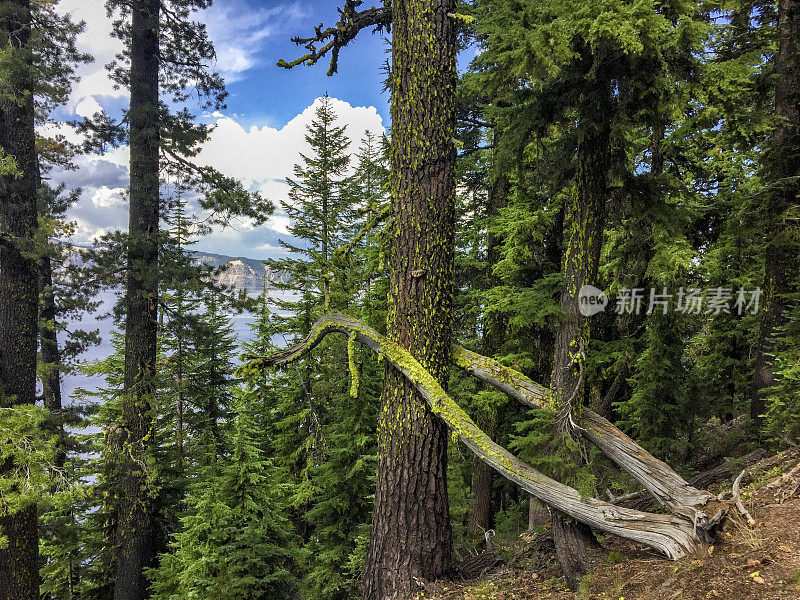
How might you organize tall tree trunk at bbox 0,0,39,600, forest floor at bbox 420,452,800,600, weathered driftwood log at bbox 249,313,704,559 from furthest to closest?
tall tree trunk at bbox 0,0,39,600 < weathered driftwood log at bbox 249,313,704,559 < forest floor at bbox 420,452,800,600

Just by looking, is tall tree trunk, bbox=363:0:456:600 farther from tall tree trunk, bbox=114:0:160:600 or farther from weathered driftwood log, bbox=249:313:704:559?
tall tree trunk, bbox=114:0:160:600

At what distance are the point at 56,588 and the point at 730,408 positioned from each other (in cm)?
1919

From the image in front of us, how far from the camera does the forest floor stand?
3191mm

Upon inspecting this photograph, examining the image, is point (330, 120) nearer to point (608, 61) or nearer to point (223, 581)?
point (608, 61)

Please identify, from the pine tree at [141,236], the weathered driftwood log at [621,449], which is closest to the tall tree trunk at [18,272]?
the pine tree at [141,236]

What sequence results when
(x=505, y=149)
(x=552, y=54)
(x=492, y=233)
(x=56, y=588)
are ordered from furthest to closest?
1. (x=56, y=588)
2. (x=492, y=233)
3. (x=505, y=149)
4. (x=552, y=54)

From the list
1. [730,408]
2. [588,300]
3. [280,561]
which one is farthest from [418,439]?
[730,408]

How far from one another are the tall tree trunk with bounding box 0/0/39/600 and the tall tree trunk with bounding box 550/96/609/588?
949 cm

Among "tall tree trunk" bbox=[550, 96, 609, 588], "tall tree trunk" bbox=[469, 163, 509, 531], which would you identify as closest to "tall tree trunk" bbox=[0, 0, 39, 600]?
"tall tree trunk" bbox=[469, 163, 509, 531]

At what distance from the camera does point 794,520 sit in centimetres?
391

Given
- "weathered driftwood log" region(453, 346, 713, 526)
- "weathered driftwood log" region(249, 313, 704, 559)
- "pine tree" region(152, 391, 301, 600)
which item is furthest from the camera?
"pine tree" region(152, 391, 301, 600)

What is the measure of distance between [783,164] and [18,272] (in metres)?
15.2

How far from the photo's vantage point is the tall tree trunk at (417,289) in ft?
15.0

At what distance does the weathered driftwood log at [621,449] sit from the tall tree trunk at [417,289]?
2.22 ft
